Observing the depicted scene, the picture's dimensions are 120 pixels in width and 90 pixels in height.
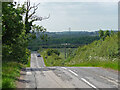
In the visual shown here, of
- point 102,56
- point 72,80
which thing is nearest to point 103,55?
point 102,56

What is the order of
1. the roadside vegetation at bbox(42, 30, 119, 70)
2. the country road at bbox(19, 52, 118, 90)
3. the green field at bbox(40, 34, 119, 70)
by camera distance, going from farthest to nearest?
the roadside vegetation at bbox(42, 30, 119, 70) → the green field at bbox(40, 34, 119, 70) → the country road at bbox(19, 52, 118, 90)

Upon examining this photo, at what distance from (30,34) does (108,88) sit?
85.5 ft

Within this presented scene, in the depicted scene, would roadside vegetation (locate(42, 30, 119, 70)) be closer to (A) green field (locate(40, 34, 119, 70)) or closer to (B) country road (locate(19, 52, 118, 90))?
(A) green field (locate(40, 34, 119, 70))

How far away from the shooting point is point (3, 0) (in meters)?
17.5

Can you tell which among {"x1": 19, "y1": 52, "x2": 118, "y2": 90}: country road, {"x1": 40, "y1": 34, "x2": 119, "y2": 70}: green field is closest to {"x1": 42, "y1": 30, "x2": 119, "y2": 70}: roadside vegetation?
{"x1": 40, "y1": 34, "x2": 119, "y2": 70}: green field

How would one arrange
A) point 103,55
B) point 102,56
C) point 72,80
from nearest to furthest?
1. point 72,80
2. point 103,55
3. point 102,56

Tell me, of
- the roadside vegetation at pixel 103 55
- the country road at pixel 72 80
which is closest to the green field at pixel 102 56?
the roadside vegetation at pixel 103 55

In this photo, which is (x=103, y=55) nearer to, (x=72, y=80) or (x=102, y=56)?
(x=102, y=56)

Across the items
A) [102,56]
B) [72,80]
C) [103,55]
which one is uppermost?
[72,80]

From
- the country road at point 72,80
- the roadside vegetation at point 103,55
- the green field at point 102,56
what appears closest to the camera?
the country road at point 72,80

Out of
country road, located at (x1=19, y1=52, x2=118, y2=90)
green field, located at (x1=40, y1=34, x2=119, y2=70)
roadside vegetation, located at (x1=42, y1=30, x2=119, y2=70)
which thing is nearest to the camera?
country road, located at (x1=19, y1=52, x2=118, y2=90)

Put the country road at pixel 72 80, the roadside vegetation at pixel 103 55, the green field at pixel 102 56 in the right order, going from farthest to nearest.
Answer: the roadside vegetation at pixel 103 55, the green field at pixel 102 56, the country road at pixel 72 80

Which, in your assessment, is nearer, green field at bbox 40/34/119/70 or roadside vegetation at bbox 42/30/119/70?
green field at bbox 40/34/119/70

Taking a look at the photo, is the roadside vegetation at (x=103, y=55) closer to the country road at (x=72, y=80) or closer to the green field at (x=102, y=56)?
the green field at (x=102, y=56)
